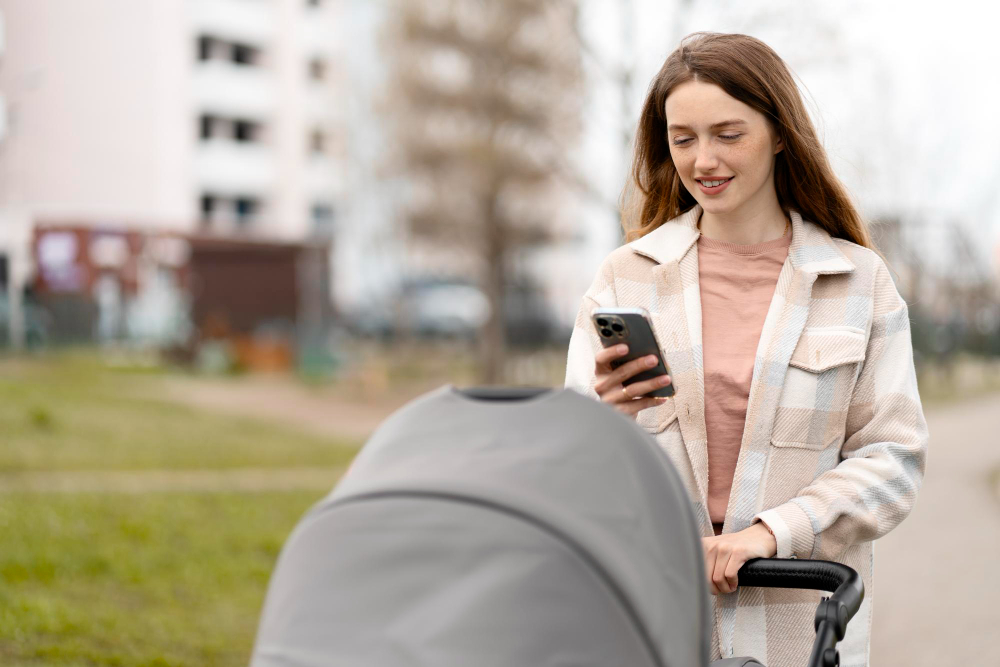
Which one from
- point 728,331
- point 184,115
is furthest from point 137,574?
point 184,115

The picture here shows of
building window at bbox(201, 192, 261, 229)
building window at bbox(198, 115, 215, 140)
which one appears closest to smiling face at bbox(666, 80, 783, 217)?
building window at bbox(201, 192, 261, 229)

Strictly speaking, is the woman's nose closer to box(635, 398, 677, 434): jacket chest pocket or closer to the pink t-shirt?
the pink t-shirt

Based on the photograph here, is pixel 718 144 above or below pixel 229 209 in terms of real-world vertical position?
above

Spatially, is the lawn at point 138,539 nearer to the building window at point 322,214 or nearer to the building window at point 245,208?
the building window at point 245,208

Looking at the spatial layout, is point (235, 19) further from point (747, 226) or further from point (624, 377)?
point (624, 377)

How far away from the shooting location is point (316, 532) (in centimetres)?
162

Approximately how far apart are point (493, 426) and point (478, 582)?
27 centimetres

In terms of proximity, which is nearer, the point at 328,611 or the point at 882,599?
the point at 328,611

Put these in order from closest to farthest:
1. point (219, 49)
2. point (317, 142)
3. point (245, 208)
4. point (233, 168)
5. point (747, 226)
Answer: point (747, 226)
point (233, 168)
point (219, 49)
point (245, 208)
point (317, 142)

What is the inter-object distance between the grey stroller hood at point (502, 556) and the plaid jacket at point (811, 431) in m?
Result: 0.59

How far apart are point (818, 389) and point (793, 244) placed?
338mm

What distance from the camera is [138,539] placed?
24.6ft

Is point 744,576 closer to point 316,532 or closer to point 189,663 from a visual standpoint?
point 316,532

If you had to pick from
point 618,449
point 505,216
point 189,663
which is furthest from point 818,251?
point 505,216
